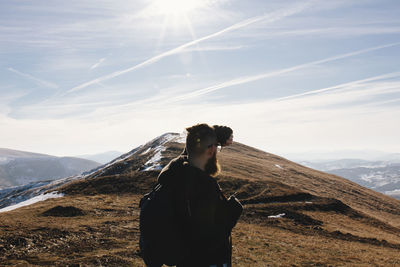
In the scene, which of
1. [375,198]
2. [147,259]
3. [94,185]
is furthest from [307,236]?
[375,198]

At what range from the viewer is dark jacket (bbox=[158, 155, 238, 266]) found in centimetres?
420

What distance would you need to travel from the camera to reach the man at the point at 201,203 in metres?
4.21

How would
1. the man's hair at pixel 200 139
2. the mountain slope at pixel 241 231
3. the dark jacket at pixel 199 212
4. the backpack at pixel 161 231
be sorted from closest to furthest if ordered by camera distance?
the backpack at pixel 161 231, the dark jacket at pixel 199 212, the man's hair at pixel 200 139, the mountain slope at pixel 241 231

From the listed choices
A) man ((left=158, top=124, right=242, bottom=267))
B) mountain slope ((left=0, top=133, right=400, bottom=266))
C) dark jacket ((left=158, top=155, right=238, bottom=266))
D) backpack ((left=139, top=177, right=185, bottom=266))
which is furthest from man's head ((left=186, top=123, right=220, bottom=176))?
mountain slope ((left=0, top=133, right=400, bottom=266))

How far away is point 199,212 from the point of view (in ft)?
13.8

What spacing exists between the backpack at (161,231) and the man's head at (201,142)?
683 mm

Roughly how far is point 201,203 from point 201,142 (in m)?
1.00

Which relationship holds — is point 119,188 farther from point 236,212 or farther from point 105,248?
point 236,212

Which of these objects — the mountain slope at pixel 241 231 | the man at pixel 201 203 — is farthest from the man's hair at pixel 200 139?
the mountain slope at pixel 241 231

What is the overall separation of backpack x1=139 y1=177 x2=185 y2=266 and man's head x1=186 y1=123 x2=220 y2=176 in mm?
683

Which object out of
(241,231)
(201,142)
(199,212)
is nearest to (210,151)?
(201,142)

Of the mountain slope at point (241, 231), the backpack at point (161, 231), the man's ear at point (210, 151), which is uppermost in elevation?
the man's ear at point (210, 151)

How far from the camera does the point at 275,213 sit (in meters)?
32.9

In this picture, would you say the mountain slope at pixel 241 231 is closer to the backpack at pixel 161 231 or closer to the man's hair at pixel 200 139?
the backpack at pixel 161 231
